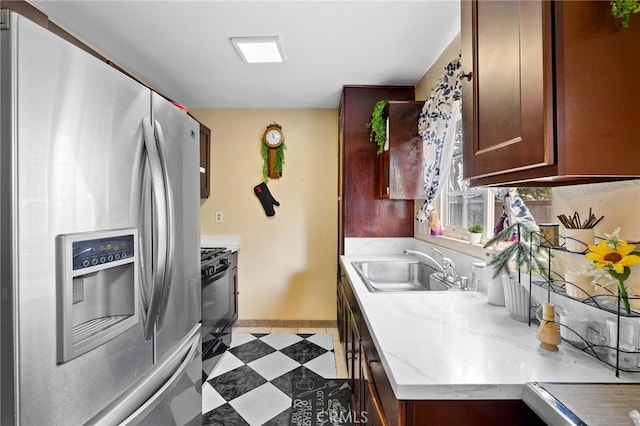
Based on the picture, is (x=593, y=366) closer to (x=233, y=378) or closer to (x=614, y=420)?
(x=614, y=420)

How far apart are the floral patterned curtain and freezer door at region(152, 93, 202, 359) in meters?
1.30

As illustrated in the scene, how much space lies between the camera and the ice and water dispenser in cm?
74

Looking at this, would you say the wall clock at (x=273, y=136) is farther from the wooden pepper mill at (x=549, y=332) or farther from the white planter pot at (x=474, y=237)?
the wooden pepper mill at (x=549, y=332)

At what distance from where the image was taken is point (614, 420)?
647 millimetres

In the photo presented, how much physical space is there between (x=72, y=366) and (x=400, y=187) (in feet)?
6.97

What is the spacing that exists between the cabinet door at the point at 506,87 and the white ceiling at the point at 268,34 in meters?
0.89

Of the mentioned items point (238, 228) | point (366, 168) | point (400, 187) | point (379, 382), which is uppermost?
point (366, 168)

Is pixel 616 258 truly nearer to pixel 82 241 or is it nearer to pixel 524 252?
pixel 524 252

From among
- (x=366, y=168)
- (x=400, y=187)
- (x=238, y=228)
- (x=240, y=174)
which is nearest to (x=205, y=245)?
(x=238, y=228)

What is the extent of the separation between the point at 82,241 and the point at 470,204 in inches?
79.2

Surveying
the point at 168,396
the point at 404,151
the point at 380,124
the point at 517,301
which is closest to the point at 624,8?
the point at 517,301

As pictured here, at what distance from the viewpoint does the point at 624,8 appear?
2.18ft

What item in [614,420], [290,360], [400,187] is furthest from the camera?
[290,360]

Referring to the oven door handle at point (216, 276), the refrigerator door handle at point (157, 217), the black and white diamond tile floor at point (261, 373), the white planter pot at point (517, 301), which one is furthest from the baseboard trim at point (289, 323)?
the refrigerator door handle at point (157, 217)
